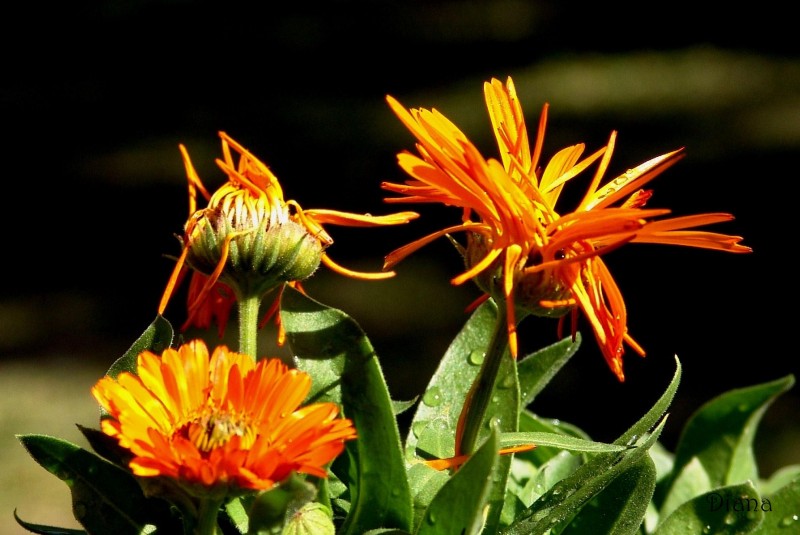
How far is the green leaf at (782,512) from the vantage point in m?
0.68

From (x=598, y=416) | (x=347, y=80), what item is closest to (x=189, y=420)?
(x=598, y=416)

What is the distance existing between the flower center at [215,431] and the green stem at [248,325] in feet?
0.25

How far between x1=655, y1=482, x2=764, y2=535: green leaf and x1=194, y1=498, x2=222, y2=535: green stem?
0.28m

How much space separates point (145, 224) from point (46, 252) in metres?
0.28

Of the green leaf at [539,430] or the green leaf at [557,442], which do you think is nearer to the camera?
the green leaf at [557,442]

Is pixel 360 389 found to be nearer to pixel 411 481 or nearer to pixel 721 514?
pixel 411 481

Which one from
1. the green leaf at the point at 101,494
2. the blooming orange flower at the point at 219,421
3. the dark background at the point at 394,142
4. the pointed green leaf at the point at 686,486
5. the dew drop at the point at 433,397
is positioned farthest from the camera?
the dark background at the point at 394,142

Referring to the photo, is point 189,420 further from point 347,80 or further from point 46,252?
point 347,80

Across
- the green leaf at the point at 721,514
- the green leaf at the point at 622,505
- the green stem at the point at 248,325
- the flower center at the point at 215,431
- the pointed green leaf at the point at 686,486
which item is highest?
the green stem at the point at 248,325

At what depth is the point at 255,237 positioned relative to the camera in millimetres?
596

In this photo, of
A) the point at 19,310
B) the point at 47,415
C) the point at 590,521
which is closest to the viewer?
the point at 590,521

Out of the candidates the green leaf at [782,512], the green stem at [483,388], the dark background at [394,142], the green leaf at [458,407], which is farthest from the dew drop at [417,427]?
the dark background at [394,142]

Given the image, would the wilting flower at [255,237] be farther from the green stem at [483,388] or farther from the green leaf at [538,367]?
the green leaf at [538,367]

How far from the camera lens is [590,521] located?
62 cm
